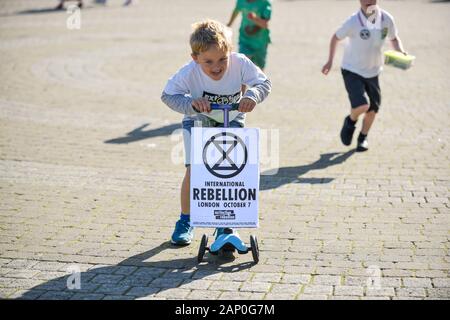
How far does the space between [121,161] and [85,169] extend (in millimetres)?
473

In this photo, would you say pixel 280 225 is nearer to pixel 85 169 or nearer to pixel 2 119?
pixel 85 169

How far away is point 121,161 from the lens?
7922 mm

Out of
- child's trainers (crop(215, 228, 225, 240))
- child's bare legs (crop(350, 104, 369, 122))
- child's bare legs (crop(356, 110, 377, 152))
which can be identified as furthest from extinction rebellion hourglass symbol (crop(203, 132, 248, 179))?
child's bare legs (crop(356, 110, 377, 152))

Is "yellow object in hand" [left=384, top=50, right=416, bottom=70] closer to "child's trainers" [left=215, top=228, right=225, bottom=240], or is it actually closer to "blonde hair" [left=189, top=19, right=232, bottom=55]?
"blonde hair" [left=189, top=19, right=232, bottom=55]

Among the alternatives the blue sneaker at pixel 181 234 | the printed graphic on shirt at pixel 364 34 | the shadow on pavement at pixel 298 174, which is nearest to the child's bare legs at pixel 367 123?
the shadow on pavement at pixel 298 174

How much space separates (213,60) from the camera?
4930 millimetres

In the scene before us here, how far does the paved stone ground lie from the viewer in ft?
15.8

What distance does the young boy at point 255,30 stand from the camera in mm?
9781

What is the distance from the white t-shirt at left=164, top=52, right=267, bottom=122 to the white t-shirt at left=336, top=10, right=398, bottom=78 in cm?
326

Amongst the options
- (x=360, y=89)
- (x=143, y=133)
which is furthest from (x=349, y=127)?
(x=143, y=133)

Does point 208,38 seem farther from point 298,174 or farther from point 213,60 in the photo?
point 298,174

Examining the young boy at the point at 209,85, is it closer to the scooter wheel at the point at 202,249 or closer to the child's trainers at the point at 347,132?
Result: the scooter wheel at the point at 202,249

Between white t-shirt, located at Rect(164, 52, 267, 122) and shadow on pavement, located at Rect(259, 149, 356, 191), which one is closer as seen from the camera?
white t-shirt, located at Rect(164, 52, 267, 122)

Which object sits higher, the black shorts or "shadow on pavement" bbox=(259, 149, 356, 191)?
the black shorts
